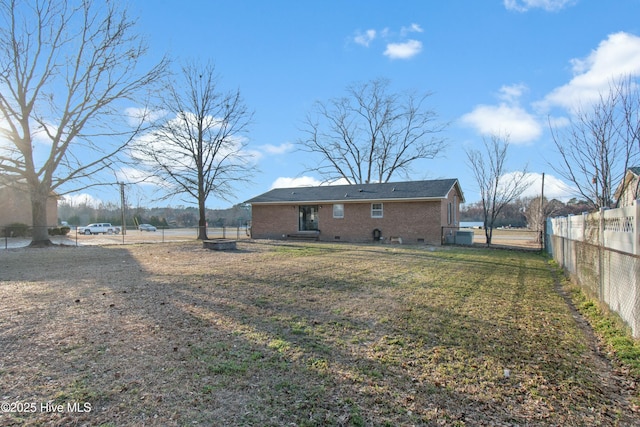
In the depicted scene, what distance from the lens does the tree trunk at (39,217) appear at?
18031 mm

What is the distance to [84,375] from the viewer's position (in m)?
3.17

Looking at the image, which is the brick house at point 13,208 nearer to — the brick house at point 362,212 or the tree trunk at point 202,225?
the tree trunk at point 202,225

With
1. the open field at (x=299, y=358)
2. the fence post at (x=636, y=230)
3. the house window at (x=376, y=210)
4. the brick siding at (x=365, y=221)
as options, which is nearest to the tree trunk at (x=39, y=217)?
the brick siding at (x=365, y=221)

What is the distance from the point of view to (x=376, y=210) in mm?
21156

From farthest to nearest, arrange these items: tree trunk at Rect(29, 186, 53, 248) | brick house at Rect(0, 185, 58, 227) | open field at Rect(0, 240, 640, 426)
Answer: brick house at Rect(0, 185, 58, 227)
tree trunk at Rect(29, 186, 53, 248)
open field at Rect(0, 240, 640, 426)

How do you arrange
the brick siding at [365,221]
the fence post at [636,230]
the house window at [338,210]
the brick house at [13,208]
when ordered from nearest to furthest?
1. the fence post at [636,230]
2. the brick siding at [365,221]
3. the house window at [338,210]
4. the brick house at [13,208]

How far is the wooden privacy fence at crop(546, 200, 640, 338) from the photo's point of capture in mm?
4016

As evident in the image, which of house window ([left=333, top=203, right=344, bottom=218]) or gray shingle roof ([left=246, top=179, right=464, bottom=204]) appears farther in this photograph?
house window ([left=333, top=203, right=344, bottom=218])

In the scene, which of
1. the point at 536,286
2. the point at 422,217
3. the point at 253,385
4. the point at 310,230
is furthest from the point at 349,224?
the point at 253,385

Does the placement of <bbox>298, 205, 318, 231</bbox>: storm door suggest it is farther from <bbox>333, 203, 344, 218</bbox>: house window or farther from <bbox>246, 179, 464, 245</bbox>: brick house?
<bbox>333, 203, 344, 218</bbox>: house window

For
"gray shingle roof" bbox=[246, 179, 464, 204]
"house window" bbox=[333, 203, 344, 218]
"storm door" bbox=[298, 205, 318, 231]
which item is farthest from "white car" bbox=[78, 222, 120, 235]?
"house window" bbox=[333, 203, 344, 218]

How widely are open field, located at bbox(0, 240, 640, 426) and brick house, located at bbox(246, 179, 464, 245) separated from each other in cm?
1272

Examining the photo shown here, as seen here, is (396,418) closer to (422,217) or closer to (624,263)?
(624,263)

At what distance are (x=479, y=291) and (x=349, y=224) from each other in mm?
14948
